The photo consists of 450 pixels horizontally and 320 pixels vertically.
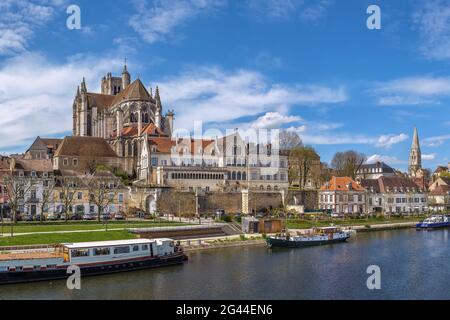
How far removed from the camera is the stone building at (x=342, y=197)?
8325 cm

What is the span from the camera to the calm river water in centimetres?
3117

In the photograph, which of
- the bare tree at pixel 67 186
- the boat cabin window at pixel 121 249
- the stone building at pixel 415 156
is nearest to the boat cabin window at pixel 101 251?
the boat cabin window at pixel 121 249

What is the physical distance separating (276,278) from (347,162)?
74.7 meters

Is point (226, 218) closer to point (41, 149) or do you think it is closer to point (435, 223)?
point (435, 223)

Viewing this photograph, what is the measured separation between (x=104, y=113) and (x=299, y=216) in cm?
4328

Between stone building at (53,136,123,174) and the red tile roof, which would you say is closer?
stone building at (53,136,123,174)

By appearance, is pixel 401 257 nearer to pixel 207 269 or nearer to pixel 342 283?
pixel 342 283

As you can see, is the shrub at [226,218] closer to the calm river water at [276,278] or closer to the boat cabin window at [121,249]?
the calm river water at [276,278]

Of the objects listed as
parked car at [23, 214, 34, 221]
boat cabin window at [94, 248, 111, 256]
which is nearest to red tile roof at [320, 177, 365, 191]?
parked car at [23, 214, 34, 221]

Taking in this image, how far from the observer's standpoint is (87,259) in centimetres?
3734

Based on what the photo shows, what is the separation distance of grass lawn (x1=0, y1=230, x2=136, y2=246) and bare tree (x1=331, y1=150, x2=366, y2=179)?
6536 centimetres

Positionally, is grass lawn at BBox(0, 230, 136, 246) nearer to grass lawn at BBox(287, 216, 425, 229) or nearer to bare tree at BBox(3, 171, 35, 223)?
bare tree at BBox(3, 171, 35, 223)
